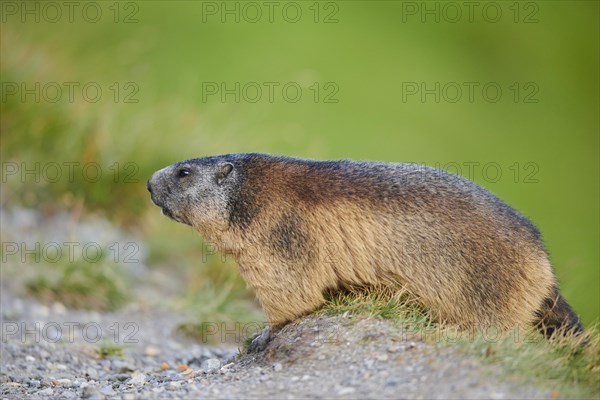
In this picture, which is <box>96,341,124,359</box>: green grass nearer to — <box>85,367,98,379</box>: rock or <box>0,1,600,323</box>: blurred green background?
<box>85,367,98,379</box>: rock

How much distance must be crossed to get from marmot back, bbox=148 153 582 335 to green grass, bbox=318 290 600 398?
0.59 ft

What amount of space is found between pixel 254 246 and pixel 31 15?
12.4 meters

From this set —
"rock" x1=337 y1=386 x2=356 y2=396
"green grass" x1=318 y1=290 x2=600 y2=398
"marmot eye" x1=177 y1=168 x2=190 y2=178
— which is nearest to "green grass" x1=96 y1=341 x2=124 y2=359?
"marmot eye" x1=177 y1=168 x2=190 y2=178

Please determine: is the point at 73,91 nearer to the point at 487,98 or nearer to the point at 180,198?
the point at 180,198

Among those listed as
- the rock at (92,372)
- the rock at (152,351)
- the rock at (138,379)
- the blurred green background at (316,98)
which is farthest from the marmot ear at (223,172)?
the blurred green background at (316,98)

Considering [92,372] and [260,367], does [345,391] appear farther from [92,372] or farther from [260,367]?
[92,372]

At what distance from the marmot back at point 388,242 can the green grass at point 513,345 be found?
179 millimetres

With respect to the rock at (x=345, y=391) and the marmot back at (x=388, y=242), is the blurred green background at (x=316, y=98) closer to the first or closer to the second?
the marmot back at (x=388, y=242)

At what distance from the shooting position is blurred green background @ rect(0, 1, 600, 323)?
45.6 ft

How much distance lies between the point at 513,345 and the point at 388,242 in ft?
5.22

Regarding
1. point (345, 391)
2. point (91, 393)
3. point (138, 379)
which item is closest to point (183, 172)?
point (138, 379)

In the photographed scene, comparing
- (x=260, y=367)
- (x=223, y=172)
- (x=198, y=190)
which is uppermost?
(x=223, y=172)

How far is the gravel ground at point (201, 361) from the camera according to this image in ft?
20.9

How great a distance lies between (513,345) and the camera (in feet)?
22.0
